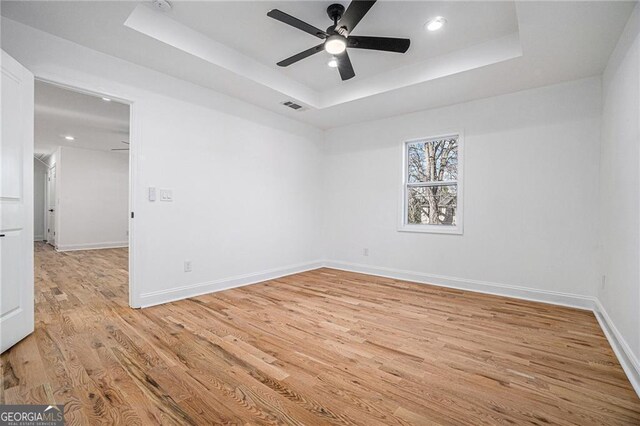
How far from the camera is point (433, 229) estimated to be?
14.0ft

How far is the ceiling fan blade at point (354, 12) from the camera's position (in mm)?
2104

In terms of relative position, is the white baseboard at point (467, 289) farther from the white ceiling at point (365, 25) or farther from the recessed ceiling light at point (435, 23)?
the recessed ceiling light at point (435, 23)

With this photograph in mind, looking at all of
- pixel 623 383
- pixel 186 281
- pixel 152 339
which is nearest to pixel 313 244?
pixel 186 281

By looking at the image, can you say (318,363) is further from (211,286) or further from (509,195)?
(509,195)

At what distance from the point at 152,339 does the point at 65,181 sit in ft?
24.1

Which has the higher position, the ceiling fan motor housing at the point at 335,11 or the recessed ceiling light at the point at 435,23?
the recessed ceiling light at the point at 435,23

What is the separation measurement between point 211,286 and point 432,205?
333 cm

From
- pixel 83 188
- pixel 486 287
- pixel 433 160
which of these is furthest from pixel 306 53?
pixel 83 188

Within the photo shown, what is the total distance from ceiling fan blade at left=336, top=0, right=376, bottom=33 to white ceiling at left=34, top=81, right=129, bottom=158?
3.36 metres

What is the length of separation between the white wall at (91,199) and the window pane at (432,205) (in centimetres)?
778

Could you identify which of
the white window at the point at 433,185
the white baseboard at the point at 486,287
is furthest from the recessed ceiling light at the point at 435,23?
the white baseboard at the point at 486,287

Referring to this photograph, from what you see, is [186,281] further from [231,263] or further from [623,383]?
[623,383]

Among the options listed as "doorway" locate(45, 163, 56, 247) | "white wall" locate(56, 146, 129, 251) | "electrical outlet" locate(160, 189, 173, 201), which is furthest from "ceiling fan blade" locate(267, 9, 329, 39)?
"doorway" locate(45, 163, 56, 247)

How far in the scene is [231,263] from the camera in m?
3.99
